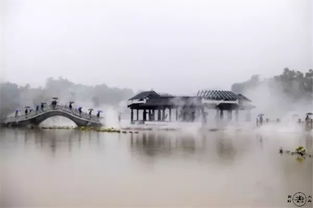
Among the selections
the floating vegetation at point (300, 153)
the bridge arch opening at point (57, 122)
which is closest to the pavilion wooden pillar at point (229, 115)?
the floating vegetation at point (300, 153)

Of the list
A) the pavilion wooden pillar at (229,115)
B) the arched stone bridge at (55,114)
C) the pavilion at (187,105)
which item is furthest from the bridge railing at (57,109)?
the pavilion wooden pillar at (229,115)

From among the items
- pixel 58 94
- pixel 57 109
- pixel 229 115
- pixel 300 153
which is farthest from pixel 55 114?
pixel 300 153

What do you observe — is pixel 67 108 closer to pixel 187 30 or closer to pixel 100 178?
pixel 100 178

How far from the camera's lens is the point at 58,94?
8.32 ft

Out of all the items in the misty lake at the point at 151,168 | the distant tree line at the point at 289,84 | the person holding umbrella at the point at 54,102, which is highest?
the distant tree line at the point at 289,84

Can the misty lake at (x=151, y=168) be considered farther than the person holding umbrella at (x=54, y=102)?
No

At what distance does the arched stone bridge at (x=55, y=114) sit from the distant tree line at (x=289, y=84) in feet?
2.82

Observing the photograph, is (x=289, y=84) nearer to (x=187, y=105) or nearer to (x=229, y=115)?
(x=229, y=115)

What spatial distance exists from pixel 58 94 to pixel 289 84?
1.31m

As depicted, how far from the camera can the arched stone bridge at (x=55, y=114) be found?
8.36 feet

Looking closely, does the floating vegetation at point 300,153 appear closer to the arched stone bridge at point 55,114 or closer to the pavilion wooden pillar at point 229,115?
the pavilion wooden pillar at point 229,115

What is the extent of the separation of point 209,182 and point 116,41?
96 cm

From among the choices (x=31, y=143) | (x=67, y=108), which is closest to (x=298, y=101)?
(x=67, y=108)

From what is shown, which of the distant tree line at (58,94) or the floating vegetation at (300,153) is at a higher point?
the distant tree line at (58,94)
